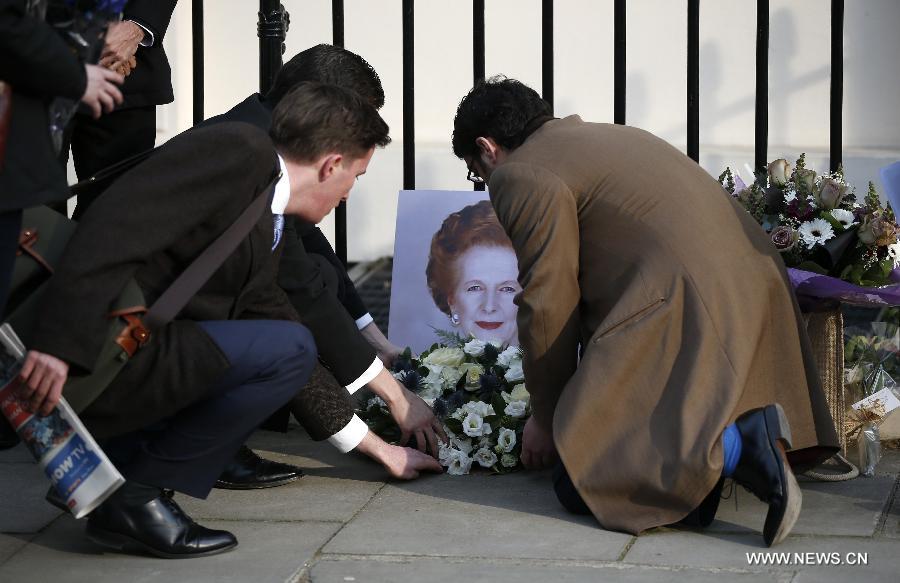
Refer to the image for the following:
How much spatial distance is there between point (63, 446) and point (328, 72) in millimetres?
1455

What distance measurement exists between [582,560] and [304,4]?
419 centimetres

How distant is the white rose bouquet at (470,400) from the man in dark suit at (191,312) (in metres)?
0.73

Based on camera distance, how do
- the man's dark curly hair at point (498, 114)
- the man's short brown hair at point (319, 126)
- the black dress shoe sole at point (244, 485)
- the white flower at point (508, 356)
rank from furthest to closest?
the white flower at point (508, 356) < the black dress shoe sole at point (244, 485) < the man's dark curly hair at point (498, 114) < the man's short brown hair at point (319, 126)

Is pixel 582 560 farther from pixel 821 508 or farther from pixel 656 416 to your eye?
pixel 821 508

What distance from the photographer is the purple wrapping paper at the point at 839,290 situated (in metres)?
3.60

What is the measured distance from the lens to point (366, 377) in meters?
3.66

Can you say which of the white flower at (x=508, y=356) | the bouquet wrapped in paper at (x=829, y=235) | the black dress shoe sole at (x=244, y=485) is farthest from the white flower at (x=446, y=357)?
the bouquet wrapped in paper at (x=829, y=235)

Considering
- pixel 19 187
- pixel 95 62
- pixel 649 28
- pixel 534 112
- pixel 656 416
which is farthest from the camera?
pixel 649 28

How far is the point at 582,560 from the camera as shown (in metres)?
2.98

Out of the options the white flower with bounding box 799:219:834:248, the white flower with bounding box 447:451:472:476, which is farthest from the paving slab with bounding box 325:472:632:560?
the white flower with bounding box 799:219:834:248

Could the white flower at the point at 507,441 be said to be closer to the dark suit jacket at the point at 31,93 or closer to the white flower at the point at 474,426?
the white flower at the point at 474,426

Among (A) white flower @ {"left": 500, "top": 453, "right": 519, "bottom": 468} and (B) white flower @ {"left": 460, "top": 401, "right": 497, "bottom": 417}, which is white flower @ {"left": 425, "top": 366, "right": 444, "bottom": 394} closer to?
(B) white flower @ {"left": 460, "top": 401, "right": 497, "bottom": 417}

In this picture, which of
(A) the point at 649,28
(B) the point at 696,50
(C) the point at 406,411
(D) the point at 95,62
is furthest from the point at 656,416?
(A) the point at 649,28

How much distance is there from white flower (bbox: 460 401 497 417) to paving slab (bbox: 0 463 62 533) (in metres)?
1.10
